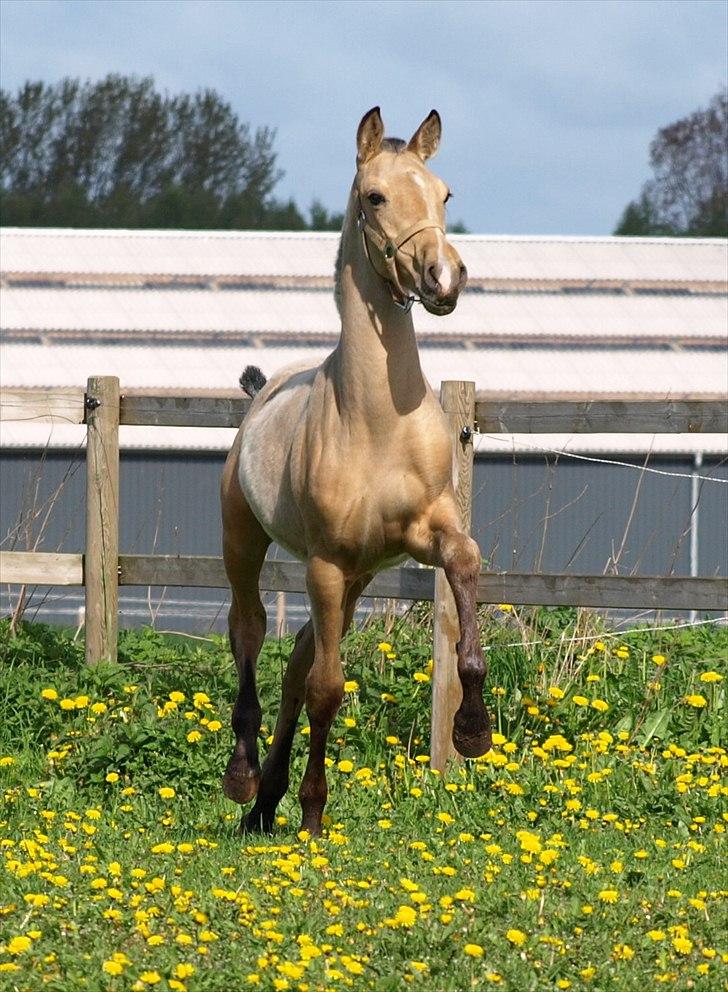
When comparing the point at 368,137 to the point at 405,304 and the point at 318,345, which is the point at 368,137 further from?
the point at 318,345

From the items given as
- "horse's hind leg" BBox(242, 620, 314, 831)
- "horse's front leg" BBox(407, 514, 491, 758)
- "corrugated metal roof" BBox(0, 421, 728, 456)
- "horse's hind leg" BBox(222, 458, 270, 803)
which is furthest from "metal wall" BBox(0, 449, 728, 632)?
"horse's front leg" BBox(407, 514, 491, 758)

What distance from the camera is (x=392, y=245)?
5.07 metres

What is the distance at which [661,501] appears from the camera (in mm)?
19531

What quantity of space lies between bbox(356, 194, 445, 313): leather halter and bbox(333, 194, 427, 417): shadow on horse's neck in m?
0.04

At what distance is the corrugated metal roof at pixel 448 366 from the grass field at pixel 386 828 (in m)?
12.9

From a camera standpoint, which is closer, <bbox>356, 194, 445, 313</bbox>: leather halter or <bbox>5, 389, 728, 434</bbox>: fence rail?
<bbox>356, 194, 445, 313</bbox>: leather halter

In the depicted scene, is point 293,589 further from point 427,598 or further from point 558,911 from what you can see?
point 558,911

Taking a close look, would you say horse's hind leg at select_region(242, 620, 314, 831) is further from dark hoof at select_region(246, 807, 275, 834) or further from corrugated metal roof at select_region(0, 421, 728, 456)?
corrugated metal roof at select_region(0, 421, 728, 456)

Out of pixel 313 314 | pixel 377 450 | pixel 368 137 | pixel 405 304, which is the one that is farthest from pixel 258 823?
pixel 313 314

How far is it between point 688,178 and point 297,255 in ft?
139

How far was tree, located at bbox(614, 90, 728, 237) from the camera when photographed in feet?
203

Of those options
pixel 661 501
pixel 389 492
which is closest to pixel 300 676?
pixel 389 492

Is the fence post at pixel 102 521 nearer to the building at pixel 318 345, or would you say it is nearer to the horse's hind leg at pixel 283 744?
the horse's hind leg at pixel 283 744

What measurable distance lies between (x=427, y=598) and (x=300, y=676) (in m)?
1.48
